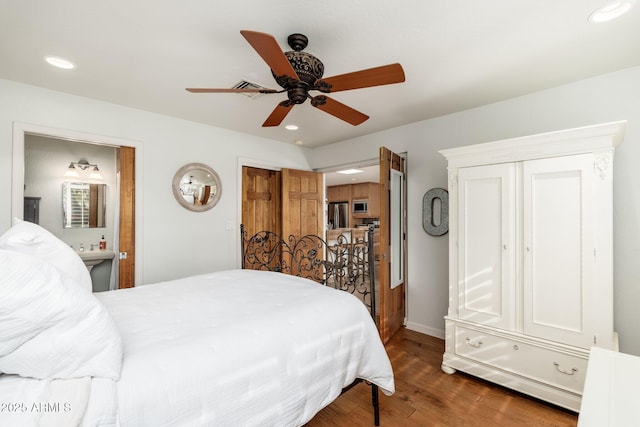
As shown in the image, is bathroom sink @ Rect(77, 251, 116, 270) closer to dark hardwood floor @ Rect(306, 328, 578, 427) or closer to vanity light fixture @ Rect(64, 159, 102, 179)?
vanity light fixture @ Rect(64, 159, 102, 179)

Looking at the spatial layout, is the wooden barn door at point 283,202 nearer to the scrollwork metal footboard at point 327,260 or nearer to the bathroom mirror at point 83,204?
the scrollwork metal footboard at point 327,260

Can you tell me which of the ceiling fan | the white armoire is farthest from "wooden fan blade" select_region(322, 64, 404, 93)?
the white armoire

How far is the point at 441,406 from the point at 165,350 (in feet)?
6.53

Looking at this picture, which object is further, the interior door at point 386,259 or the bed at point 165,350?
the interior door at point 386,259

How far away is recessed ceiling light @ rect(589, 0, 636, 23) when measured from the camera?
62.6 inches

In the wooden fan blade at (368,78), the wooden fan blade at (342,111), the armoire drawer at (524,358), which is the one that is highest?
the wooden fan blade at (368,78)

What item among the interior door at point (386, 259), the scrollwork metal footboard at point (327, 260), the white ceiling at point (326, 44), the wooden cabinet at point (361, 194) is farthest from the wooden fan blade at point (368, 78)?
the wooden cabinet at point (361, 194)

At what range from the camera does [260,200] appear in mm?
4520

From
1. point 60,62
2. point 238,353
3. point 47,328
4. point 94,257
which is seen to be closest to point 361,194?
point 94,257

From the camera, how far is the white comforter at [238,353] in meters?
1.01

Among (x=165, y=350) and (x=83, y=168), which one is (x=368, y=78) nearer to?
(x=165, y=350)

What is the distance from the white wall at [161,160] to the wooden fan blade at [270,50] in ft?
6.42

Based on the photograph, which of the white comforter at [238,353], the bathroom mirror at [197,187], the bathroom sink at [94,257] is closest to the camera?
the white comforter at [238,353]

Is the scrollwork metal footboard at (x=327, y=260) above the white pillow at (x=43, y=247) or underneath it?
underneath
